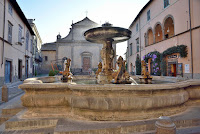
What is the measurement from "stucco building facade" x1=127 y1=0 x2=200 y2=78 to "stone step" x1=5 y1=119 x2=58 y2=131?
1142 centimetres

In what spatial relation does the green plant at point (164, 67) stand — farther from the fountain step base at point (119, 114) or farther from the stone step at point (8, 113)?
the stone step at point (8, 113)

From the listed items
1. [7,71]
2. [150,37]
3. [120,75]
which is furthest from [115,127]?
[150,37]

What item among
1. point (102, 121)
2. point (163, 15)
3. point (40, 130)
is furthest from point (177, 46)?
point (40, 130)

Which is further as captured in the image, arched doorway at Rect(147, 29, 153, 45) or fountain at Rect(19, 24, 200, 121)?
arched doorway at Rect(147, 29, 153, 45)

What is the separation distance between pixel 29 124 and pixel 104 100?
1.51 metres

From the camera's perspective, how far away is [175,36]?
1161 cm

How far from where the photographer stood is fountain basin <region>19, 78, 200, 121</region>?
2223mm

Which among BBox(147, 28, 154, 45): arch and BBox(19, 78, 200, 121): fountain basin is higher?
BBox(147, 28, 154, 45): arch

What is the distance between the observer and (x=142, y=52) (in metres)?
18.5

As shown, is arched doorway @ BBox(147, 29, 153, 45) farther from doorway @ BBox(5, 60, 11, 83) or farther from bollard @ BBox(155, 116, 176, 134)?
doorway @ BBox(5, 60, 11, 83)

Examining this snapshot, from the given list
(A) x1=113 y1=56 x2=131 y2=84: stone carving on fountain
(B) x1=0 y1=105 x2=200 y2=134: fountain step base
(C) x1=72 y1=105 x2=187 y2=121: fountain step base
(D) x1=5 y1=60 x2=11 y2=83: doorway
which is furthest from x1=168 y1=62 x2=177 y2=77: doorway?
(D) x1=5 y1=60 x2=11 y2=83: doorway

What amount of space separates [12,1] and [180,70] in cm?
1784

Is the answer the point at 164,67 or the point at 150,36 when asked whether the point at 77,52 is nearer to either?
the point at 150,36

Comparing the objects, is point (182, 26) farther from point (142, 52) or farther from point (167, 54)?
point (142, 52)
